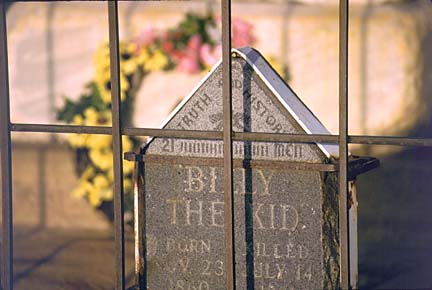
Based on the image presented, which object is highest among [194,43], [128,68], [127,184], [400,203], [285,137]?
[194,43]

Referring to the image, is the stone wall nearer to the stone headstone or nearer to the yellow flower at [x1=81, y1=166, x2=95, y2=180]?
the yellow flower at [x1=81, y1=166, x2=95, y2=180]

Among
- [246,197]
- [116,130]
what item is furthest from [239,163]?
[116,130]

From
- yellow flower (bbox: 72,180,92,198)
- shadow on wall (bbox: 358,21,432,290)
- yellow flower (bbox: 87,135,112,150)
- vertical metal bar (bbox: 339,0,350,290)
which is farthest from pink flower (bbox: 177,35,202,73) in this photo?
vertical metal bar (bbox: 339,0,350,290)

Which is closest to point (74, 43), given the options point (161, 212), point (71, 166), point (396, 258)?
point (71, 166)

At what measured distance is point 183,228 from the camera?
4902 millimetres

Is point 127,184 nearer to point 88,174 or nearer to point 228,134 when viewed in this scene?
point 88,174

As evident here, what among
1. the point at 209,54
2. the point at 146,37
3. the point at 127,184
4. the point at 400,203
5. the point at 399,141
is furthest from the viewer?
the point at 146,37

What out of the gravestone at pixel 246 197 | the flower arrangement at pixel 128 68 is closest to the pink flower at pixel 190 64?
the flower arrangement at pixel 128 68

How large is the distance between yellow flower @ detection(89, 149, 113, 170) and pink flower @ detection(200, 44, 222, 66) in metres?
0.76

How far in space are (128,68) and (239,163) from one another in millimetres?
3135

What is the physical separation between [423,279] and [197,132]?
2.52m

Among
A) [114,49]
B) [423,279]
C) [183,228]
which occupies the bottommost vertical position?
[423,279]

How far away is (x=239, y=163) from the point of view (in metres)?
4.74

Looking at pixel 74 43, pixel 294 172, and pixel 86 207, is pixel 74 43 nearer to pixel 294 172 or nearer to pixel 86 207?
pixel 86 207
